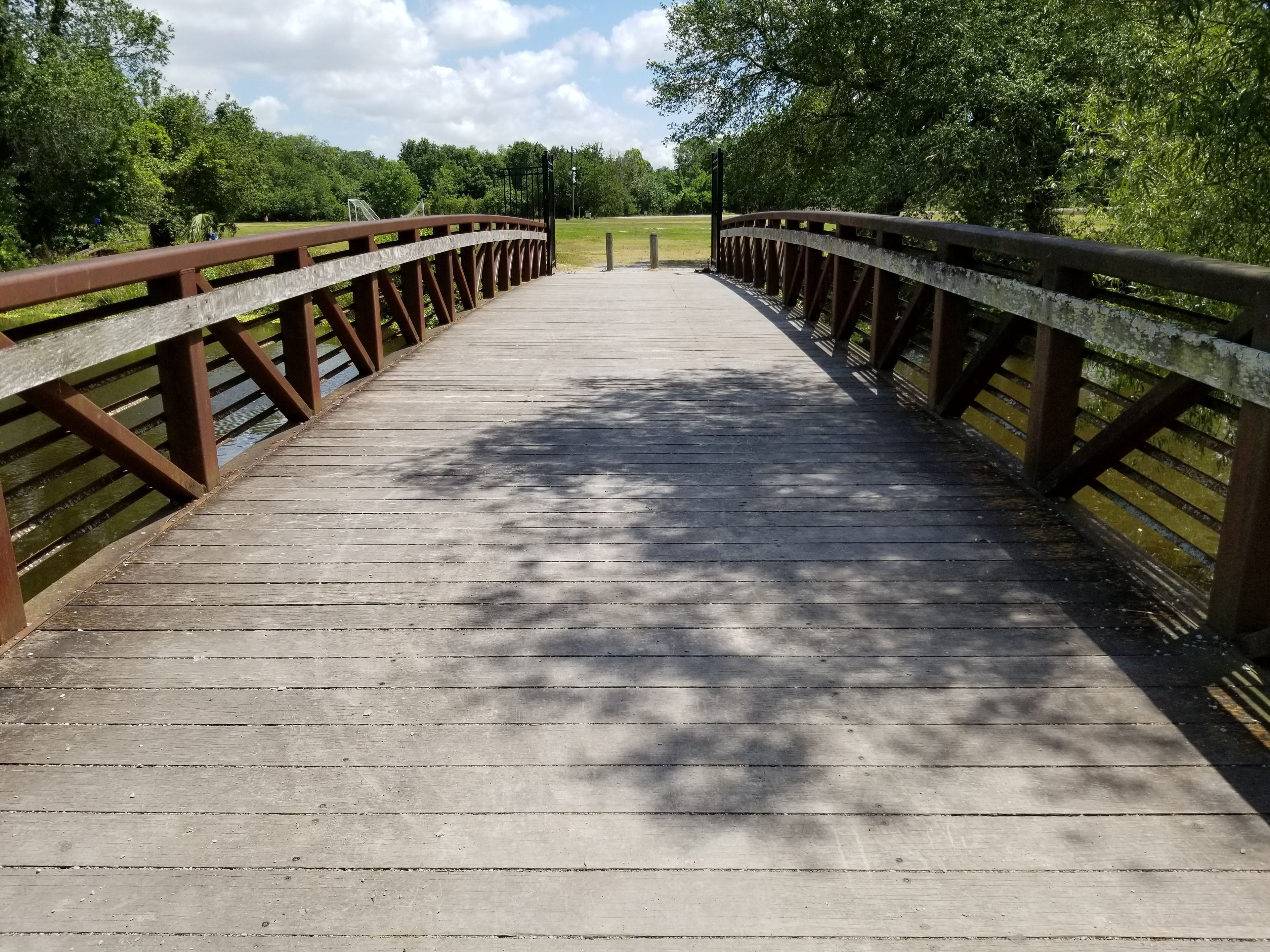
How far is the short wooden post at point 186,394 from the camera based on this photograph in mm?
3676

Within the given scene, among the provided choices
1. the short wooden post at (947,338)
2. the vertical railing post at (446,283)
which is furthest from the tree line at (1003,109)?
the vertical railing post at (446,283)

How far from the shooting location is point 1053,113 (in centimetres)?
1430

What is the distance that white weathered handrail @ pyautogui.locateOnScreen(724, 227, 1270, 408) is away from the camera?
2465mm

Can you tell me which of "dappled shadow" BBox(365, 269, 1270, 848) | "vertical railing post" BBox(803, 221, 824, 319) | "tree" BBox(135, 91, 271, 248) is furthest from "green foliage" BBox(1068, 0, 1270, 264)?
"tree" BBox(135, 91, 271, 248)

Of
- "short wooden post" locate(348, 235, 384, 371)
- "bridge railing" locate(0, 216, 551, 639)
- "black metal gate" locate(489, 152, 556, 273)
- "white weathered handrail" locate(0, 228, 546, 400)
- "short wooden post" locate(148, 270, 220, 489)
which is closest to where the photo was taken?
"white weathered handrail" locate(0, 228, 546, 400)

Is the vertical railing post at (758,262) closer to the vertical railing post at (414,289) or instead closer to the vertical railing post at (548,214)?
the vertical railing post at (548,214)

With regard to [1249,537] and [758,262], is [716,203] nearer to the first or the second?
[758,262]

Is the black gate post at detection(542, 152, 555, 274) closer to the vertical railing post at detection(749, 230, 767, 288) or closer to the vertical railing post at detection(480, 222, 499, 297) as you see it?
the vertical railing post at detection(749, 230, 767, 288)

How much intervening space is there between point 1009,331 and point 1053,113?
1195 centimetres

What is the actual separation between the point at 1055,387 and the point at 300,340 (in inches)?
139

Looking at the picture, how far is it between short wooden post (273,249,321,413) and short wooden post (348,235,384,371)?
95 centimetres

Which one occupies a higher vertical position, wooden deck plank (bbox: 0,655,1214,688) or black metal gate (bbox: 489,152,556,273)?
black metal gate (bbox: 489,152,556,273)

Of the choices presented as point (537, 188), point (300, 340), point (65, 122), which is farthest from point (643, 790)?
point (65, 122)

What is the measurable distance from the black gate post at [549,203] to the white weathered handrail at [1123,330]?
12548 mm
